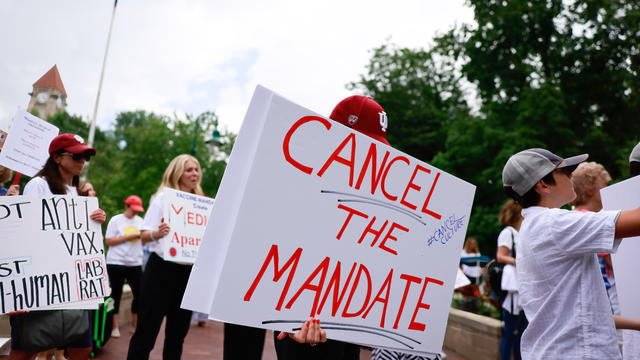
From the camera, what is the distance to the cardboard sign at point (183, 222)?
381 cm

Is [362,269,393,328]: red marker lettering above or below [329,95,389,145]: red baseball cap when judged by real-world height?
below

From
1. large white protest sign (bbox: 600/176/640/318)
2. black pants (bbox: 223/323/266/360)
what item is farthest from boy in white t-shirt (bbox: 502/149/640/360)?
black pants (bbox: 223/323/266/360)

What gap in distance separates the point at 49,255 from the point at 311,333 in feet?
7.13

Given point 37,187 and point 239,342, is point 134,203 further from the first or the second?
point 239,342

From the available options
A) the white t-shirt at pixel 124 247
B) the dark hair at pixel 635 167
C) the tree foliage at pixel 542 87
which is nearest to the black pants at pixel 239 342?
the dark hair at pixel 635 167

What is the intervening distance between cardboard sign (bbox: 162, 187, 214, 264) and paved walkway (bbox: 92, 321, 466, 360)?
2501 mm

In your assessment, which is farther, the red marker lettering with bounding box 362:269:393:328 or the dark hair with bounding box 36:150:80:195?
the dark hair with bounding box 36:150:80:195

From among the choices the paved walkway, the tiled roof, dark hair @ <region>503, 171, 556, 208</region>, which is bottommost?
the paved walkway

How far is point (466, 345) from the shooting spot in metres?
7.25

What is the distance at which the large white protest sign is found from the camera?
2264mm

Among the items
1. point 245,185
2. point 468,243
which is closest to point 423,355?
point 245,185

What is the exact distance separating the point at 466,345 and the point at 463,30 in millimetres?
15135

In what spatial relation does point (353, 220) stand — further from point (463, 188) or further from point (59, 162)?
point (59, 162)

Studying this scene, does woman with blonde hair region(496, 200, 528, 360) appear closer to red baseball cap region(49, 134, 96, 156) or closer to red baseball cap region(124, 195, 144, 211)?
red baseball cap region(49, 134, 96, 156)
